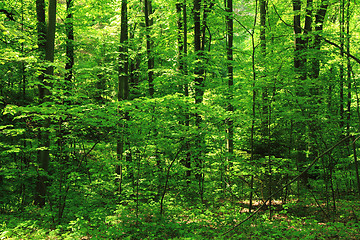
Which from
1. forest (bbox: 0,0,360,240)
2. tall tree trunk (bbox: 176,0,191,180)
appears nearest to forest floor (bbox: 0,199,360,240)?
forest (bbox: 0,0,360,240)

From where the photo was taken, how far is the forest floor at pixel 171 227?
5531 mm

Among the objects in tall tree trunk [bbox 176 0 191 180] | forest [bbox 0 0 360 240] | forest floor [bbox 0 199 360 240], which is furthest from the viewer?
tall tree trunk [bbox 176 0 191 180]

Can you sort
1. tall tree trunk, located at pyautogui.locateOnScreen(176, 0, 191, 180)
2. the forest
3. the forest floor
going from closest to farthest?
the forest floor < the forest < tall tree trunk, located at pyautogui.locateOnScreen(176, 0, 191, 180)

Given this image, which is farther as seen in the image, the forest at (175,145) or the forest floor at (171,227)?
the forest at (175,145)

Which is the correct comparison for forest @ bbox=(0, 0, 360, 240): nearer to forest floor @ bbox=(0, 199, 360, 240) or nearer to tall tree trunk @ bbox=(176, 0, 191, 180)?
forest floor @ bbox=(0, 199, 360, 240)

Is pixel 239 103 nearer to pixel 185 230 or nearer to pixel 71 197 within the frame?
pixel 185 230

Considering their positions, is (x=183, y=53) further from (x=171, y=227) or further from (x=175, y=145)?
(x=171, y=227)

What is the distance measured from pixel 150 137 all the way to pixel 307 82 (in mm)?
4372

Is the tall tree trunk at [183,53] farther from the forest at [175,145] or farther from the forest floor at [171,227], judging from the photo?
the forest floor at [171,227]

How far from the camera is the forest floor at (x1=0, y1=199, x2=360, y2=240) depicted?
18.1ft

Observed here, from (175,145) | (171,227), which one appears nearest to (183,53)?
(175,145)

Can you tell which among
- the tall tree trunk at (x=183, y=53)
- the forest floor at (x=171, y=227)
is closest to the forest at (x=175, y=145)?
the forest floor at (x=171, y=227)

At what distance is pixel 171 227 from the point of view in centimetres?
600

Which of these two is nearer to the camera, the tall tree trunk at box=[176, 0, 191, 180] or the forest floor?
the forest floor
